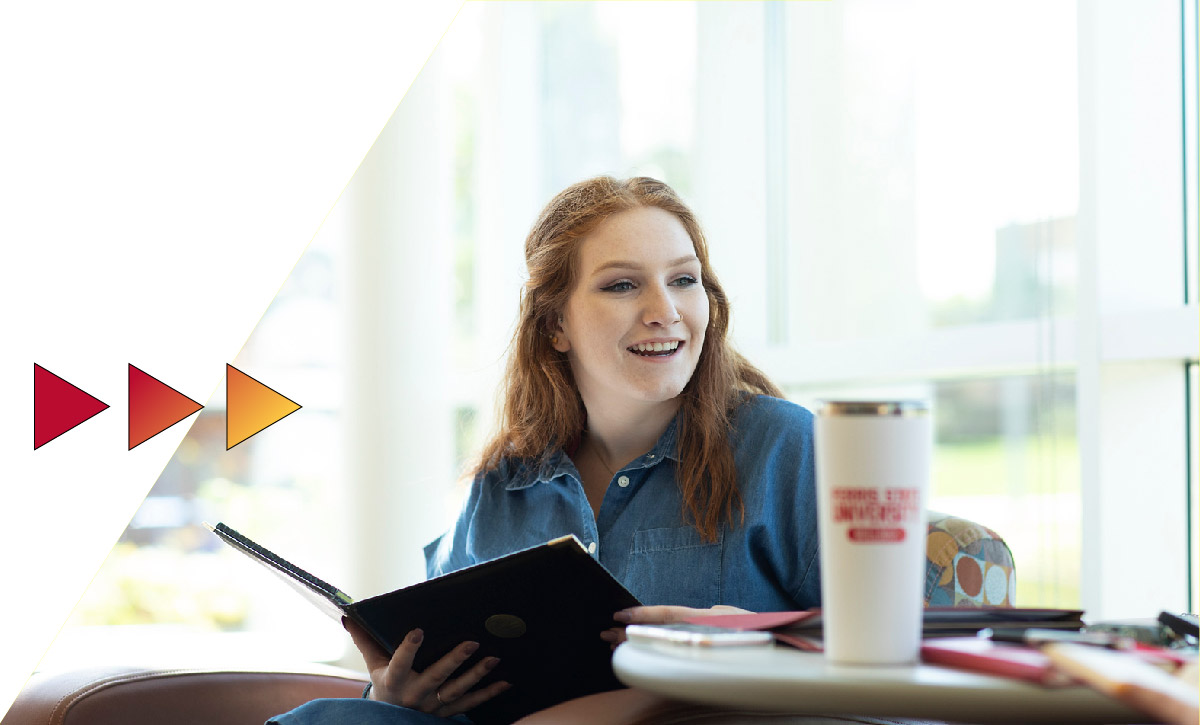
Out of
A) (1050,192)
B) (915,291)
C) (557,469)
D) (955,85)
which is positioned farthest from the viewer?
(915,291)

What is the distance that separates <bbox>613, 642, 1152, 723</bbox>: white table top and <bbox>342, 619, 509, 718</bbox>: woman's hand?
50cm

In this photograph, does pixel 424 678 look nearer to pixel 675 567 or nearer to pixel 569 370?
pixel 675 567

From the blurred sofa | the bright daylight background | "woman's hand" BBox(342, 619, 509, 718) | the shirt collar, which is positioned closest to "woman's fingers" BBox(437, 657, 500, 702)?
"woman's hand" BBox(342, 619, 509, 718)

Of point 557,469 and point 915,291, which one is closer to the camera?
point 557,469

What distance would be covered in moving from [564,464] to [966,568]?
0.59 metres

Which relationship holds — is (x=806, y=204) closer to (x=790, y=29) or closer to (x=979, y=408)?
(x=790, y=29)

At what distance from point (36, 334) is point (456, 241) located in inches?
69.0

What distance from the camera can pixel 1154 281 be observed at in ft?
5.17

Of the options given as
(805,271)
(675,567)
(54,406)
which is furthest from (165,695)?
(805,271)

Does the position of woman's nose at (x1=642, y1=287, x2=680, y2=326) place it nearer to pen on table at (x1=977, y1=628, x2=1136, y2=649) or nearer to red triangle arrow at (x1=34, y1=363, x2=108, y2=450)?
pen on table at (x1=977, y1=628, x2=1136, y2=649)

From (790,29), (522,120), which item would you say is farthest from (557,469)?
(522,120)

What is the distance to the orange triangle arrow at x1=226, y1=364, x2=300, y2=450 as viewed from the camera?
3.08 metres

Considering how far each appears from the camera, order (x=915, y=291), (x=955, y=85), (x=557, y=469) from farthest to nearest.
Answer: (x=915, y=291)
(x=955, y=85)
(x=557, y=469)

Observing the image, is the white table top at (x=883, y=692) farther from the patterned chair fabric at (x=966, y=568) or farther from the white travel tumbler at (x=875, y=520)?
the patterned chair fabric at (x=966, y=568)
